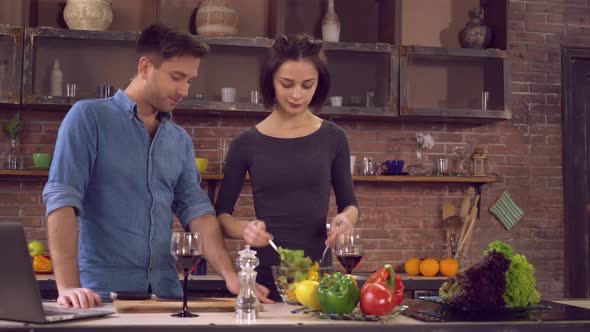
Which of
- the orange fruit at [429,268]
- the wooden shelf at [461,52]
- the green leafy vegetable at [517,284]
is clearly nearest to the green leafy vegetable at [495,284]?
the green leafy vegetable at [517,284]

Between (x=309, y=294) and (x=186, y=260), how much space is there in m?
0.32

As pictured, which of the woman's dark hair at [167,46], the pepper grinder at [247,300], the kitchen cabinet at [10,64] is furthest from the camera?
the kitchen cabinet at [10,64]

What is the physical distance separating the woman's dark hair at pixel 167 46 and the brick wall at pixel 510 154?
216 centimetres

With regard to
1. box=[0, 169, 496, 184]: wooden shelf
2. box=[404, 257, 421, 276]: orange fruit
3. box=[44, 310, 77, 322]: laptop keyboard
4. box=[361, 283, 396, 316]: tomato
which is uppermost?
box=[0, 169, 496, 184]: wooden shelf

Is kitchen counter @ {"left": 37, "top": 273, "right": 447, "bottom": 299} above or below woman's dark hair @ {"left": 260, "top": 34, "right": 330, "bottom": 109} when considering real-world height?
below

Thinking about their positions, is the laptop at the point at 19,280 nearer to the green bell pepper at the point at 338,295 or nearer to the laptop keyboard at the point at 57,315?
the laptop keyboard at the point at 57,315

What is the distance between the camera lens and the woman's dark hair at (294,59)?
274 cm

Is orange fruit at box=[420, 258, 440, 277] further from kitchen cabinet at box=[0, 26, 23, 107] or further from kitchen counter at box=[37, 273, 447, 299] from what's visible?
kitchen cabinet at box=[0, 26, 23, 107]

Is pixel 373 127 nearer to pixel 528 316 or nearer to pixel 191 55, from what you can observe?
pixel 191 55

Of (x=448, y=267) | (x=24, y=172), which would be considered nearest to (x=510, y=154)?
(x=448, y=267)

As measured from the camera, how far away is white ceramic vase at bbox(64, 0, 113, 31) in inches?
172

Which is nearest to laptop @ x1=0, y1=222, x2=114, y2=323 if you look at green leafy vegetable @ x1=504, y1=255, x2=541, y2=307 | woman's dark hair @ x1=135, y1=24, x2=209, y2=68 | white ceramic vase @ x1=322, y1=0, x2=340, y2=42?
woman's dark hair @ x1=135, y1=24, x2=209, y2=68

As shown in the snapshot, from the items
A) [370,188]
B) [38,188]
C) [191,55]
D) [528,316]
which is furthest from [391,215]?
[528,316]

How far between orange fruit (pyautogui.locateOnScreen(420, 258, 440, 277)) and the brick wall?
0.34 m
